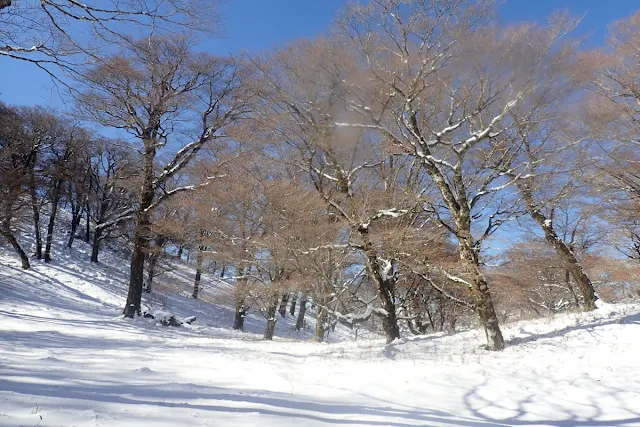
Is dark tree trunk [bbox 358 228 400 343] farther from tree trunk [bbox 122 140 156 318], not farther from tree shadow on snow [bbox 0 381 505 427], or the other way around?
tree trunk [bbox 122 140 156 318]

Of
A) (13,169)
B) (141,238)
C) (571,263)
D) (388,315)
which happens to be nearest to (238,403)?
(388,315)

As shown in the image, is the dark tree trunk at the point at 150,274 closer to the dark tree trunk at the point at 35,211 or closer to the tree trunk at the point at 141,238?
the dark tree trunk at the point at 35,211

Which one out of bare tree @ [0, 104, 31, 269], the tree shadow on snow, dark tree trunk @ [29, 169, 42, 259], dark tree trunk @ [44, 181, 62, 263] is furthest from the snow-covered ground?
dark tree trunk @ [44, 181, 62, 263]

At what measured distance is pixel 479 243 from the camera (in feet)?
34.7

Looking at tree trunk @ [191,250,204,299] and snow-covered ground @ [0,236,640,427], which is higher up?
tree trunk @ [191,250,204,299]

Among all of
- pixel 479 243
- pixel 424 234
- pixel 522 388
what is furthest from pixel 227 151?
pixel 522 388

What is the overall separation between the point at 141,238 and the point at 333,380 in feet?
33.3

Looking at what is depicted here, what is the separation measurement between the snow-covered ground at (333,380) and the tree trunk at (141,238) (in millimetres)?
2285

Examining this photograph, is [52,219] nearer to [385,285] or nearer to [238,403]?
[385,285]

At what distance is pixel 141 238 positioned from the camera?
1375 centimetres

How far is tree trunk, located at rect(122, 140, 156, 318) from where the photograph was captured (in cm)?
1354

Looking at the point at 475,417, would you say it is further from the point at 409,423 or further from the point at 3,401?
the point at 3,401

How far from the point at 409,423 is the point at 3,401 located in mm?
3711

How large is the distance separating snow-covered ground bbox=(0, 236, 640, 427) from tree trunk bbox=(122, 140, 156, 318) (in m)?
2.28
